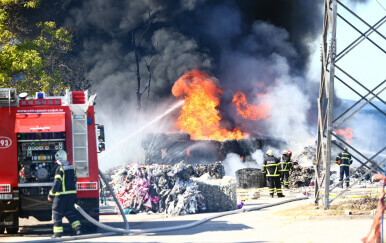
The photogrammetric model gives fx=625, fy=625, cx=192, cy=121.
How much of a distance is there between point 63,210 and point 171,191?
5017 millimetres

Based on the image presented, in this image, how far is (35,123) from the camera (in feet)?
43.2

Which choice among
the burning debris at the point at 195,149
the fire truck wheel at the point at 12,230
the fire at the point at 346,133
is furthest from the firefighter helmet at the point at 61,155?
the fire at the point at 346,133

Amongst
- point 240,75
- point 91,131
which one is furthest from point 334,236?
point 240,75

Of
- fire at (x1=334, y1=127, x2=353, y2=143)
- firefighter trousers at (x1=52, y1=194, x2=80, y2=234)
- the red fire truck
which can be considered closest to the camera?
firefighter trousers at (x1=52, y1=194, x2=80, y2=234)

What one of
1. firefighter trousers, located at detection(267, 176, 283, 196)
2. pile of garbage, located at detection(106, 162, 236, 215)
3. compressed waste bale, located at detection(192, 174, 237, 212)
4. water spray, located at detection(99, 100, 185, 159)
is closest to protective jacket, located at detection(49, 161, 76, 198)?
pile of garbage, located at detection(106, 162, 236, 215)

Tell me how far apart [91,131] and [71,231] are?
2.23m

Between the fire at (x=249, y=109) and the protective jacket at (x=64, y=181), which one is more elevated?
the fire at (x=249, y=109)

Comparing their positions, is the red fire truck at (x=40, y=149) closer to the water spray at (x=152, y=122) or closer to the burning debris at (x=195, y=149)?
the burning debris at (x=195, y=149)

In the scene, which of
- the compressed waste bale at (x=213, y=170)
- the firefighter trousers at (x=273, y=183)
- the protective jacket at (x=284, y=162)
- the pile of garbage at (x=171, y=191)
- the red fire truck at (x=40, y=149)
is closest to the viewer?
the red fire truck at (x=40, y=149)

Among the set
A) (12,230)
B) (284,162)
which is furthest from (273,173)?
(12,230)

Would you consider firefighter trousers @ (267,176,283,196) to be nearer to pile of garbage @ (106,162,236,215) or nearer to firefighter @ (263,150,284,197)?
firefighter @ (263,150,284,197)

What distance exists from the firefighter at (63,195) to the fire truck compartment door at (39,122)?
62cm

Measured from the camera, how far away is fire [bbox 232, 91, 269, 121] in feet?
148

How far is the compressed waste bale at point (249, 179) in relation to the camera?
25375 mm
